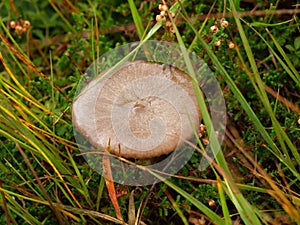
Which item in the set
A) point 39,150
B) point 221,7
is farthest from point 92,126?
point 221,7

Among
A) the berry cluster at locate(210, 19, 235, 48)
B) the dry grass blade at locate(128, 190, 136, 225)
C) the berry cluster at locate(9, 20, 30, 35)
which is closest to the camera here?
the dry grass blade at locate(128, 190, 136, 225)

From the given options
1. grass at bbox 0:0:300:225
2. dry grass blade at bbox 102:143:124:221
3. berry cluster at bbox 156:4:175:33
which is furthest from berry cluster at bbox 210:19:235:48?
dry grass blade at bbox 102:143:124:221

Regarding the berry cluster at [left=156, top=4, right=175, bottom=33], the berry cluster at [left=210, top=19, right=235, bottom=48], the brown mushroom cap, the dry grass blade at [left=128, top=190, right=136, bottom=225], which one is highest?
the berry cluster at [left=156, top=4, right=175, bottom=33]

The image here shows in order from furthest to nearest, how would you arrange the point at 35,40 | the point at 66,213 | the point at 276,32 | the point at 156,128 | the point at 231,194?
the point at 35,40 → the point at 276,32 → the point at 66,213 → the point at 156,128 → the point at 231,194

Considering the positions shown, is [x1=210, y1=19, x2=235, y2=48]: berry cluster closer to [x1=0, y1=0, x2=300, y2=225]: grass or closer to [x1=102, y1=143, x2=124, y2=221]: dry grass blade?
[x1=0, y1=0, x2=300, y2=225]: grass

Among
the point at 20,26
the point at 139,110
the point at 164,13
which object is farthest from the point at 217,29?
the point at 20,26

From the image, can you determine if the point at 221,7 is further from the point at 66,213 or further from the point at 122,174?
the point at 66,213
